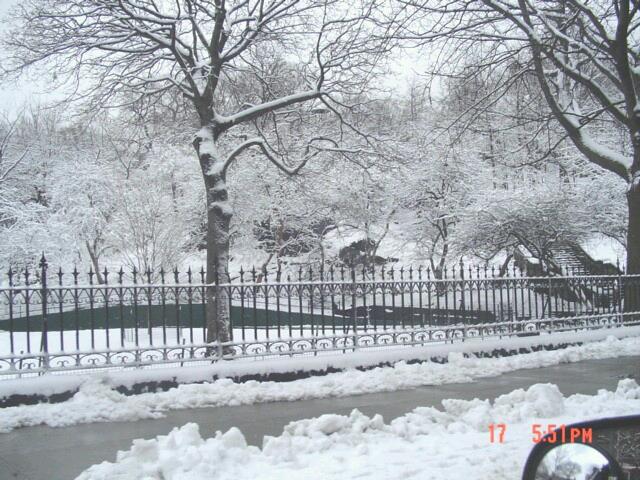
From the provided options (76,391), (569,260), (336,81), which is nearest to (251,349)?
(76,391)

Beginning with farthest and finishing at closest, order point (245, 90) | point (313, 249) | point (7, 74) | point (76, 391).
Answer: point (313, 249) < point (245, 90) < point (7, 74) < point (76, 391)

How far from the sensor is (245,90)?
16594 mm

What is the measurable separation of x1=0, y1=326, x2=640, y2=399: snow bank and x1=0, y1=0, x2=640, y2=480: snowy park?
0.11 feet

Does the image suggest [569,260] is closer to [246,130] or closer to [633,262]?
[633,262]

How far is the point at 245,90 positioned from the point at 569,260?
56.6 ft

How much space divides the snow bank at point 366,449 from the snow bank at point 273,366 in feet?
10.9

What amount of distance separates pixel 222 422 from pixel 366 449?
8.44 feet

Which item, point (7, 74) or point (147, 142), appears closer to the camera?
point (7, 74)

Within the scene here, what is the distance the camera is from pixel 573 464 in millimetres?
1976

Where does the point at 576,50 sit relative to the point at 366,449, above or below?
above

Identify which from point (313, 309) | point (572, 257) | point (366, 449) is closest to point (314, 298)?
point (313, 309)

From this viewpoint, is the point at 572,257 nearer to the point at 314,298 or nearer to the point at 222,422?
the point at 314,298
